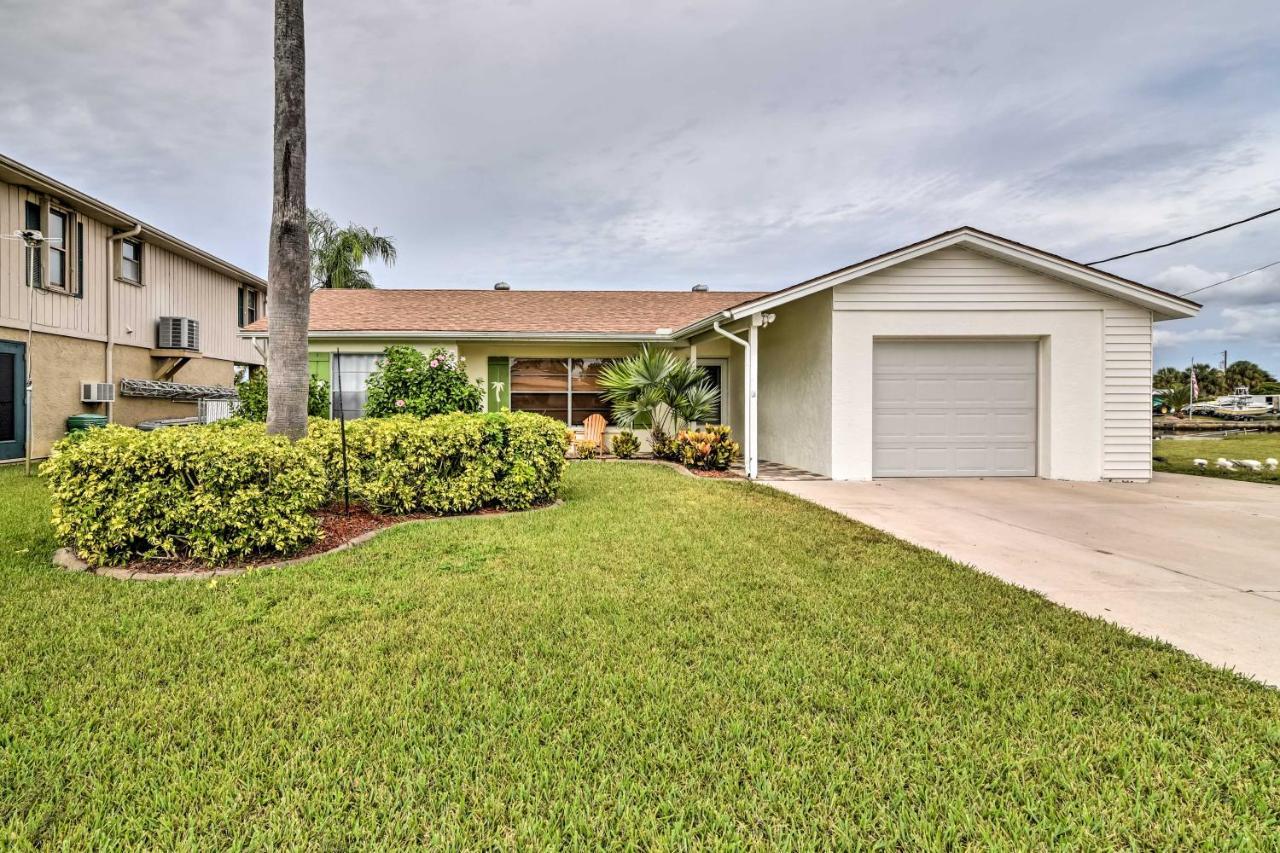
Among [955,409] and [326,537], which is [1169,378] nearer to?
[955,409]

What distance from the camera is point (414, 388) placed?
11.4m

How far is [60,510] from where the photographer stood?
430 centimetres

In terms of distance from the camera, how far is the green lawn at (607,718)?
5.62 feet

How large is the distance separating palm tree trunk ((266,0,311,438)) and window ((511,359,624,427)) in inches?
297

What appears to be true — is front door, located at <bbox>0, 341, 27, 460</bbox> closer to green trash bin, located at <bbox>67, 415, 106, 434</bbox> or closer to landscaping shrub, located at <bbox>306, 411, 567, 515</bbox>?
green trash bin, located at <bbox>67, 415, 106, 434</bbox>

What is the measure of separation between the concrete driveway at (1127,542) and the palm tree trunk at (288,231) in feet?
19.7

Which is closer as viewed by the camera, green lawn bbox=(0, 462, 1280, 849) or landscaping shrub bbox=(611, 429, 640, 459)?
green lawn bbox=(0, 462, 1280, 849)

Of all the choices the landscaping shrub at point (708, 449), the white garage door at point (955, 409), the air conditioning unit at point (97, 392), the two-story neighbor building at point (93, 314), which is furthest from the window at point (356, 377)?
the white garage door at point (955, 409)

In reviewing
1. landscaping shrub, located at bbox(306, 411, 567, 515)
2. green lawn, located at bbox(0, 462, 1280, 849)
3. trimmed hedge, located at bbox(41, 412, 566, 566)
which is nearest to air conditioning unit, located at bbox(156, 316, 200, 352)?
landscaping shrub, located at bbox(306, 411, 567, 515)

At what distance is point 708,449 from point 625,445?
2.80m

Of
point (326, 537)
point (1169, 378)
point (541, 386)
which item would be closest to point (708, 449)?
point (541, 386)

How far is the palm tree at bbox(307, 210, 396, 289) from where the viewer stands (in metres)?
26.0

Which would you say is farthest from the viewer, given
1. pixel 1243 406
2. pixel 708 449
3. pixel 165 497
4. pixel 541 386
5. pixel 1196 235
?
pixel 1243 406

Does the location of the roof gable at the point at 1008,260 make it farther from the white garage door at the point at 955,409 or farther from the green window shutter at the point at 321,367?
the green window shutter at the point at 321,367
